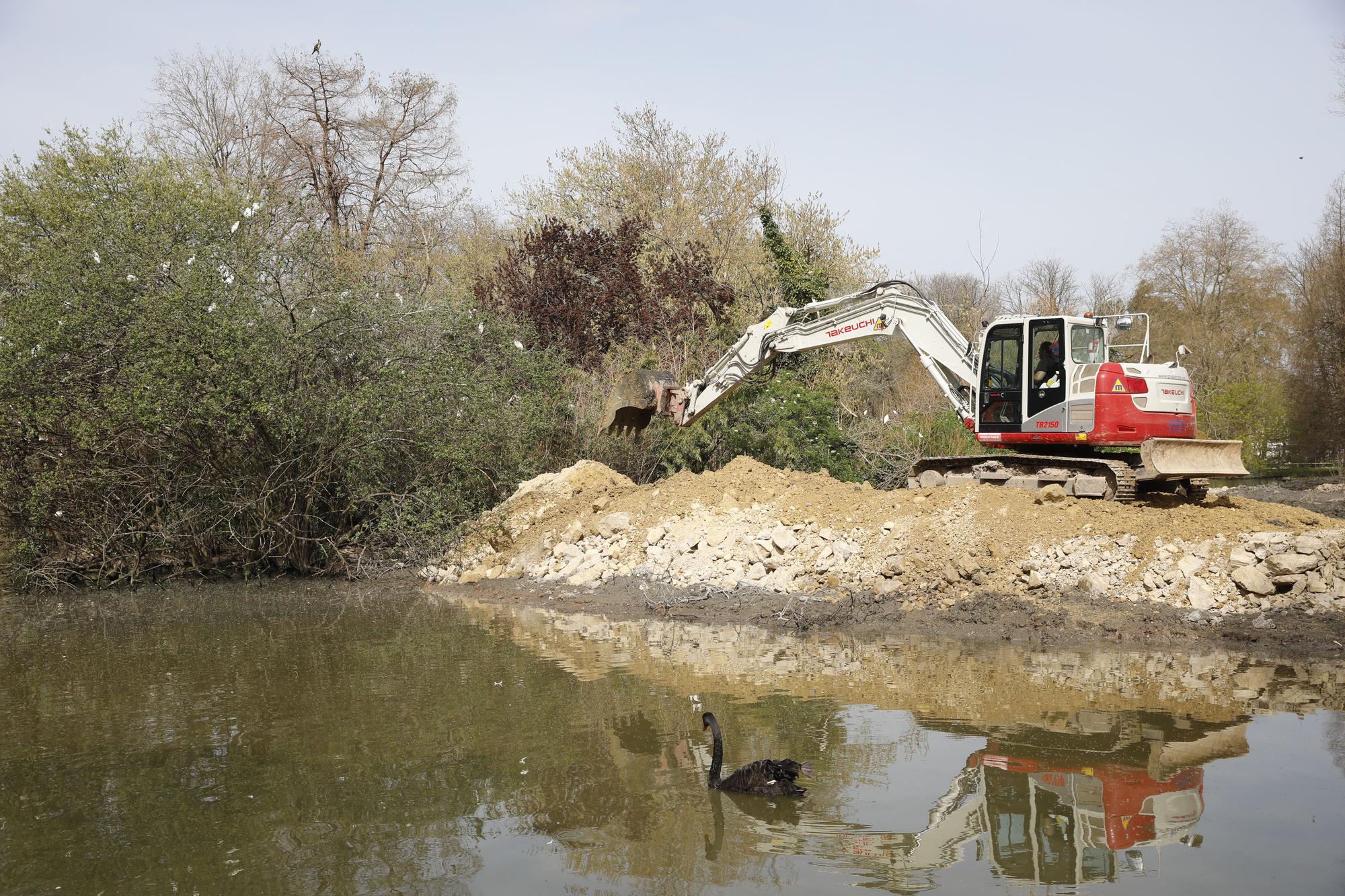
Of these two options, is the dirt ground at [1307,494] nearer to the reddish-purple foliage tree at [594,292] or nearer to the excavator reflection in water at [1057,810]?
the reddish-purple foliage tree at [594,292]

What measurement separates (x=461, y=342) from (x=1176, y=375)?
1065 cm

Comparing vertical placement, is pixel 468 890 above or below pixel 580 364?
below

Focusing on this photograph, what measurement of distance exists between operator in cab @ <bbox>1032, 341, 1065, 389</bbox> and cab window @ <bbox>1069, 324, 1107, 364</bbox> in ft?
0.62

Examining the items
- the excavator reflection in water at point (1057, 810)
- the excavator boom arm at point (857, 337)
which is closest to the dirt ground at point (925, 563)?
the excavator boom arm at point (857, 337)

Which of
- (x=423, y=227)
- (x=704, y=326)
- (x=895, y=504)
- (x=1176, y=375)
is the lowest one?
(x=895, y=504)

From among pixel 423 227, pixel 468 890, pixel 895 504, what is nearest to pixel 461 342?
pixel 895 504

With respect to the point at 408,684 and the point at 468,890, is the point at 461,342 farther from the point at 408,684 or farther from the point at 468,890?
the point at 468,890

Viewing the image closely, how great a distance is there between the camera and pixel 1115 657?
9.28m

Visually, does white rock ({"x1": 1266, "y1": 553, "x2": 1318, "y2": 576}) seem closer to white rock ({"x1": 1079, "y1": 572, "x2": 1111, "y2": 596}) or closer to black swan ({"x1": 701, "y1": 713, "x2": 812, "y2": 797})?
white rock ({"x1": 1079, "y1": 572, "x2": 1111, "y2": 596})

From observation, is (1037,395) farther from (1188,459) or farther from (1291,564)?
(1291,564)

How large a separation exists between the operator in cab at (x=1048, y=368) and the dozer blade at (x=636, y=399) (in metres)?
5.18

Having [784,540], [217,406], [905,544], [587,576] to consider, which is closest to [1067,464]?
[905,544]

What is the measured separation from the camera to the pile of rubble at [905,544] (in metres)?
10.3

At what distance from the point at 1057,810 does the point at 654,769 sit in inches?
95.5
